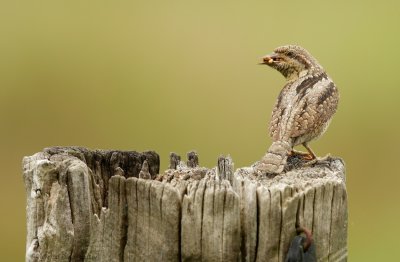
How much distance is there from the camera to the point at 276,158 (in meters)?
5.59

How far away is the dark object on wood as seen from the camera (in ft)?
13.3

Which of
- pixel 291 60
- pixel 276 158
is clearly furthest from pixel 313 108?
pixel 276 158

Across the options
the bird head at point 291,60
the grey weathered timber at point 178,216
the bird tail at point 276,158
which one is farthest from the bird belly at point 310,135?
the grey weathered timber at point 178,216

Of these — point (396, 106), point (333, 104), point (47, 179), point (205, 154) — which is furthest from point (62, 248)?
point (396, 106)

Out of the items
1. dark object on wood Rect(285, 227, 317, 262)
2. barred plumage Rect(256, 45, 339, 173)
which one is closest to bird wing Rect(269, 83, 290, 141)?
barred plumage Rect(256, 45, 339, 173)

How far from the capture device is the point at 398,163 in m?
13.9

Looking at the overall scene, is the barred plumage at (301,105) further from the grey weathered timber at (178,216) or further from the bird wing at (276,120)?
the grey weathered timber at (178,216)

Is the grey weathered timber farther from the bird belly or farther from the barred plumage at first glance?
the bird belly

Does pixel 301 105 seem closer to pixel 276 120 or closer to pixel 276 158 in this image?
pixel 276 120

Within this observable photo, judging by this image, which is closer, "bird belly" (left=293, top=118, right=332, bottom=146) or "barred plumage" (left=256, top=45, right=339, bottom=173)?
"barred plumage" (left=256, top=45, right=339, bottom=173)

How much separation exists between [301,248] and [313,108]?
10.7ft

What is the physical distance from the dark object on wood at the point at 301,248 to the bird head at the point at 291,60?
411cm

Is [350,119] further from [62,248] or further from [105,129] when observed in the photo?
[62,248]

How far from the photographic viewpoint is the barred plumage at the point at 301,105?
7.05 metres
